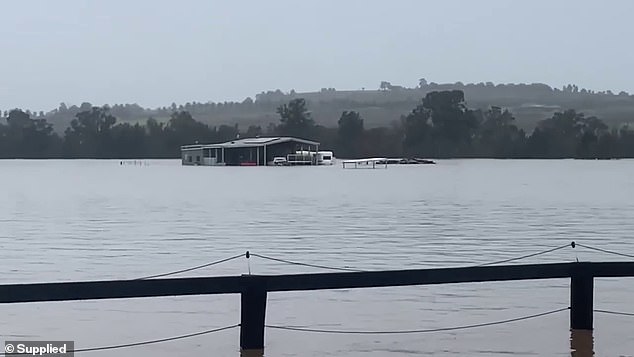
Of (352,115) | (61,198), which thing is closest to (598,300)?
(61,198)

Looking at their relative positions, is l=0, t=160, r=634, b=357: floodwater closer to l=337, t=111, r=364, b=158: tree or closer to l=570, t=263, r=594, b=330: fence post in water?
l=570, t=263, r=594, b=330: fence post in water

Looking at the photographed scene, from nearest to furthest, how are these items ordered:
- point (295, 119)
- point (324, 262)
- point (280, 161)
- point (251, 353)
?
point (251, 353) < point (324, 262) < point (280, 161) < point (295, 119)

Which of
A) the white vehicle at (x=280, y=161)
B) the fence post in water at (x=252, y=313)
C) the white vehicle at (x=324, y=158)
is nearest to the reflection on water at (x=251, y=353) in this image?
the fence post in water at (x=252, y=313)

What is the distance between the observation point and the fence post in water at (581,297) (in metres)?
11.9

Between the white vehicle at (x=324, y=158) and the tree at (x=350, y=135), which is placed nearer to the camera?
the white vehicle at (x=324, y=158)

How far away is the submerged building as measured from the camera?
14525 cm

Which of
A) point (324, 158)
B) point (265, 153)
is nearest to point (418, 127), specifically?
point (324, 158)

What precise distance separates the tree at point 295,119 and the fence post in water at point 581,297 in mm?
182658

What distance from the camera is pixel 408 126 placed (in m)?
199

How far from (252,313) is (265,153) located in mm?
135818

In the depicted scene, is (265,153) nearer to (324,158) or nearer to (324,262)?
(324,158)

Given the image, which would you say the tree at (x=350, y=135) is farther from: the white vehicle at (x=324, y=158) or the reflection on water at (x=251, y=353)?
the reflection on water at (x=251, y=353)

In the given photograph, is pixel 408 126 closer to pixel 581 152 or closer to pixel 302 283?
pixel 581 152

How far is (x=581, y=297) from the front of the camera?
12.3 metres
